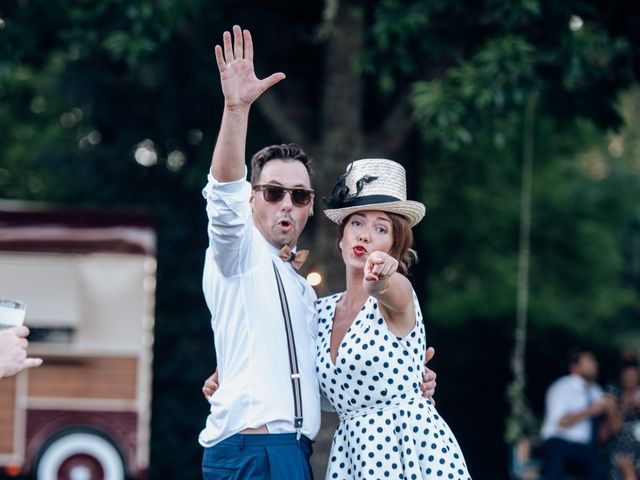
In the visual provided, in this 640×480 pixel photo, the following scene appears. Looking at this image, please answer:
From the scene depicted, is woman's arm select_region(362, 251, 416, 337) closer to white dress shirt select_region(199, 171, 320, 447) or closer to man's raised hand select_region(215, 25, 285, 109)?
white dress shirt select_region(199, 171, 320, 447)

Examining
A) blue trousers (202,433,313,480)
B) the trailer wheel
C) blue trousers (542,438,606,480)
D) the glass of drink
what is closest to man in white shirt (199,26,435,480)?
blue trousers (202,433,313,480)

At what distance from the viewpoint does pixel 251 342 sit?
447 centimetres

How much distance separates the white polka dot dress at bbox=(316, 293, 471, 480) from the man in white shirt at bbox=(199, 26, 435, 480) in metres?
0.14

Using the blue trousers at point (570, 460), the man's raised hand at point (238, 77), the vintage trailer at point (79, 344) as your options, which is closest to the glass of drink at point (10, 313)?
the man's raised hand at point (238, 77)

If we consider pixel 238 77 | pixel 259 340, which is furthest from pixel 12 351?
pixel 238 77

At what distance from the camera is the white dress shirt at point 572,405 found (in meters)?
11.8

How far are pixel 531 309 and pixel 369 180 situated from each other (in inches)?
595

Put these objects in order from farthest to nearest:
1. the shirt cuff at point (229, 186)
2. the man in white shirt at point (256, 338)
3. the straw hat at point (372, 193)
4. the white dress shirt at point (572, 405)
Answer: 1. the white dress shirt at point (572, 405)
2. the straw hat at point (372, 193)
3. the man in white shirt at point (256, 338)
4. the shirt cuff at point (229, 186)

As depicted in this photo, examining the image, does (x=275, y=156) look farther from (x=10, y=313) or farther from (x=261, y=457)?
(x=10, y=313)

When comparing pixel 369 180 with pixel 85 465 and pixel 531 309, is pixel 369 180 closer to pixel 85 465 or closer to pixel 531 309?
pixel 85 465

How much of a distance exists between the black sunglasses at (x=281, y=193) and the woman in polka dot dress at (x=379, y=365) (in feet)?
0.43

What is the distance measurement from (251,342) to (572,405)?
796 cm

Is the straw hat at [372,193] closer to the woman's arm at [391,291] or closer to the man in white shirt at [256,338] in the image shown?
the man in white shirt at [256,338]

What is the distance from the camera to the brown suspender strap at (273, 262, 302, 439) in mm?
4504
